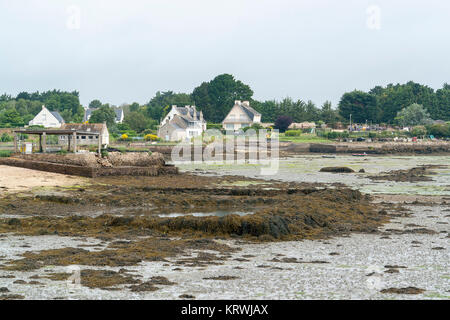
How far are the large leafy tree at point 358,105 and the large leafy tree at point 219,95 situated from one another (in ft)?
94.6

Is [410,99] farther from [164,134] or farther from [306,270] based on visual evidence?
[306,270]

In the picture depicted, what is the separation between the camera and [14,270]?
1195cm

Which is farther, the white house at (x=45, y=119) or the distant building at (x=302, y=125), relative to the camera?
the white house at (x=45, y=119)

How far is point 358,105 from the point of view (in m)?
120

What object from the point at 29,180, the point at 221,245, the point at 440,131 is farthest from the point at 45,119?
the point at 221,245

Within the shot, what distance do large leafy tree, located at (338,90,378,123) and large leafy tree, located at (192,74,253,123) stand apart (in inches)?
1135

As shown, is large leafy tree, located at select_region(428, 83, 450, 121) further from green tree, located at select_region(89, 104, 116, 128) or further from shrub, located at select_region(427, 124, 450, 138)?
green tree, located at select_region(89, 104, 116, 128)

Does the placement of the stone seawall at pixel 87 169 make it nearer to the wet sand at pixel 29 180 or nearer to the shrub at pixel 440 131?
the wet sand at pixel 29 180

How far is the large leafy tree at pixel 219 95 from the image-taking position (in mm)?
136750

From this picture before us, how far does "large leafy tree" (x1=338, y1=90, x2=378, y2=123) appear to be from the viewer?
395 feet

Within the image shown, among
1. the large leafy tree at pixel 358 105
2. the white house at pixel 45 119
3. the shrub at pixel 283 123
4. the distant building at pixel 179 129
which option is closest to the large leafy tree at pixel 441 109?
the large leafy tree at pixel 358 105

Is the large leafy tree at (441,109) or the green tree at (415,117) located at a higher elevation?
the large leafy tree at (441,109)

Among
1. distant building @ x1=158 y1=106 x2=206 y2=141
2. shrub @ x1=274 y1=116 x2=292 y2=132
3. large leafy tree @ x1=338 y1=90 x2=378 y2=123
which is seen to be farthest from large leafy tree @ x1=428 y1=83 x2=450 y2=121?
distant building @ x1=158 y1=106 x2=206 y2=141
